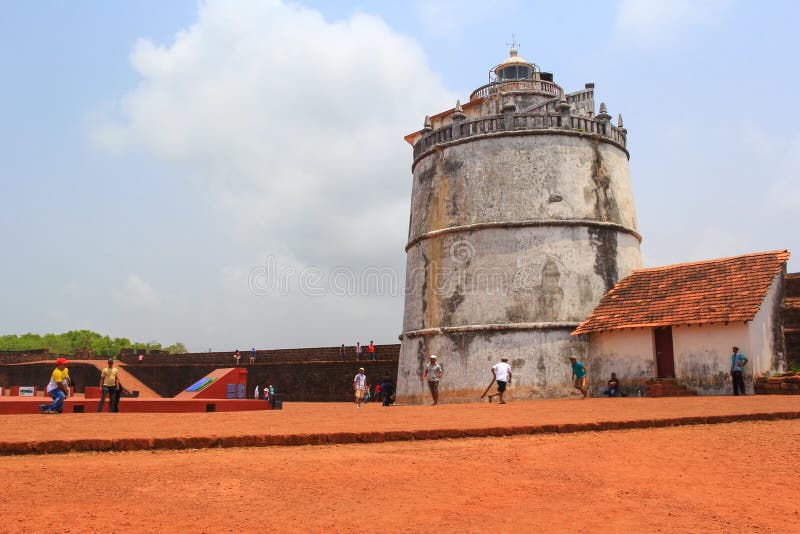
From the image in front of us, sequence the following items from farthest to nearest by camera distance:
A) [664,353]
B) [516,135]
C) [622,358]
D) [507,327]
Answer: [516,135] < [507,327] < [622,358] < [664,353]

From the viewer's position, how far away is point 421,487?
5051mm

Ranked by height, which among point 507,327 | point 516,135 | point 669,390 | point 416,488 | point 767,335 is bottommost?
point 416,488

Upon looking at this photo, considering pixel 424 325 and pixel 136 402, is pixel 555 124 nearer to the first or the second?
pixel 424 325

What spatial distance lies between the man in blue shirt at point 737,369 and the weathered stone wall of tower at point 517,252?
3.41 meters

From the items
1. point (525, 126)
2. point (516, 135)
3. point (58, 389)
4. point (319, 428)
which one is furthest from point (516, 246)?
point (58, 389)

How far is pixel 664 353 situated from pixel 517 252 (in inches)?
147

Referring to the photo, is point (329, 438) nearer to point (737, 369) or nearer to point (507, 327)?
point (737, 369)

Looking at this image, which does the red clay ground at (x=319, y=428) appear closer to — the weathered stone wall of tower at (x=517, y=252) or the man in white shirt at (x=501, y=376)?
the man in white shirt at (x=501, y=376)

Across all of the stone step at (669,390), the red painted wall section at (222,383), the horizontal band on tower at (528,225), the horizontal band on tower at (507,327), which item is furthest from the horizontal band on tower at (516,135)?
the red painted wall section at (222,383)

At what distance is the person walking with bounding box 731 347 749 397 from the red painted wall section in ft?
49.1

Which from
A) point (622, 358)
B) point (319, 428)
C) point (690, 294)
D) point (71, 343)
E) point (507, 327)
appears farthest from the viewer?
point (71, 343)

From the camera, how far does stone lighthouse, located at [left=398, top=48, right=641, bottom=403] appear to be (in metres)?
15.7

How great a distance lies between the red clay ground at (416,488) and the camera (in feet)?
13.6

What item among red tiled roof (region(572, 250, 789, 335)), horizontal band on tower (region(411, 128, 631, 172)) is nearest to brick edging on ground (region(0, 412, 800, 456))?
red tiled roof (region(572, 250, 789, 335))
